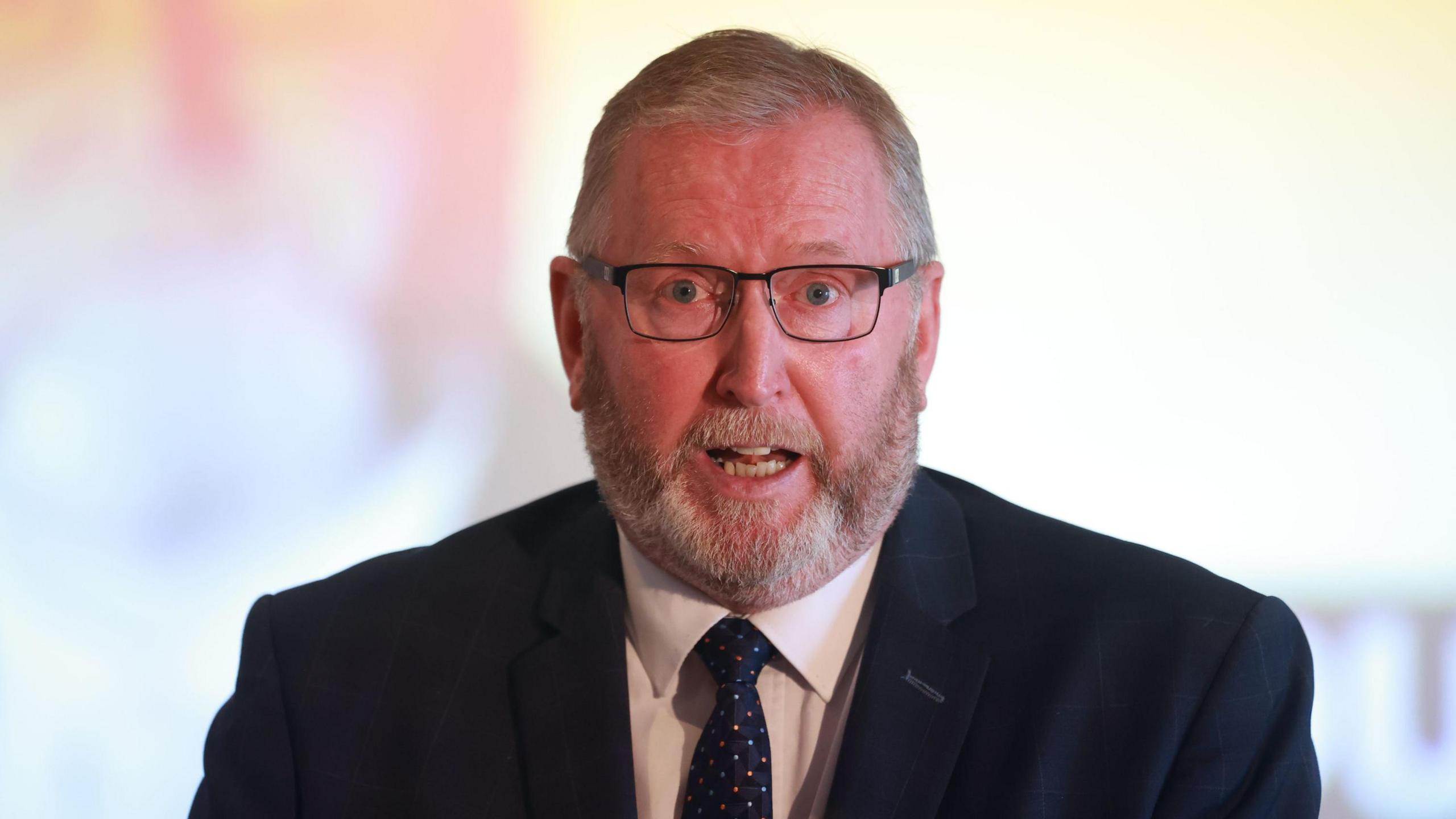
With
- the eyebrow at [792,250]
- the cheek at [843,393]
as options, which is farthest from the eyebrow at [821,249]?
the cheek at [843,393]

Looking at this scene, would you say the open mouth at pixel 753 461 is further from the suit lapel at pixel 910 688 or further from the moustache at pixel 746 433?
the suit lapel at pixel 910 688

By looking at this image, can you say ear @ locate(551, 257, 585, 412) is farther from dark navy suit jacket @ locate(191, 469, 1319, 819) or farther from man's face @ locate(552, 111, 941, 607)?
dark navy suit jacket @ locate(191, 469, 1319, 819)

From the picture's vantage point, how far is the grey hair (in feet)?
6.39

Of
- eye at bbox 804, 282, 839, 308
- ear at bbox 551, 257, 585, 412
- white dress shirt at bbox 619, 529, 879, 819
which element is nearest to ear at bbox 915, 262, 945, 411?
eye at bbox 804, 282, 839, 308

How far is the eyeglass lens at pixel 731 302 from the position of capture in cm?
188

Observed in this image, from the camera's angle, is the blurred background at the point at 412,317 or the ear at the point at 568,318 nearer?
the ear at the point at 568,318

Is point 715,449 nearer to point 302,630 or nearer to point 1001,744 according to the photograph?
point 1001,744

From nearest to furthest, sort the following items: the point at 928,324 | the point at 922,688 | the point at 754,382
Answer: the point at 754,382
the point at 922,688
the point at 928,324

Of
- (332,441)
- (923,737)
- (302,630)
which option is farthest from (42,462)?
(923,737)

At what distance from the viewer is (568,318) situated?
2.17 m

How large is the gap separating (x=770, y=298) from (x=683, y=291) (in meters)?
0.14

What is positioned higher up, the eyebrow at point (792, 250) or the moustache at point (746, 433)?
the eyebrow at point (792, 250)

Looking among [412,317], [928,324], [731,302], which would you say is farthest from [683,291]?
[412,317]

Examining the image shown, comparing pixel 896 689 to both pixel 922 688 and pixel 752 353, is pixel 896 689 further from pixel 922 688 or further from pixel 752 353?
pixel 752 353
